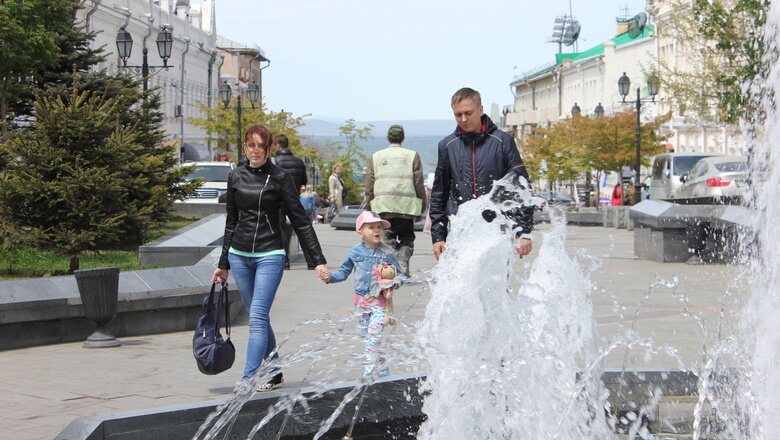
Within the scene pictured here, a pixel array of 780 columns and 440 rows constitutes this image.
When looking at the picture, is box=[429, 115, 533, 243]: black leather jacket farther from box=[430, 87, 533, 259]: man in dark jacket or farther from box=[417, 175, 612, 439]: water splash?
box=[417, 175, 612, 439]: water splash

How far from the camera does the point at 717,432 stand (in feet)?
21.2

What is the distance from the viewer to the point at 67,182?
537 inches

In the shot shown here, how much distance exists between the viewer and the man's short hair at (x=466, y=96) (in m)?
7.30

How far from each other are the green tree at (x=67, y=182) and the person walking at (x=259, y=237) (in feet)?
20.8

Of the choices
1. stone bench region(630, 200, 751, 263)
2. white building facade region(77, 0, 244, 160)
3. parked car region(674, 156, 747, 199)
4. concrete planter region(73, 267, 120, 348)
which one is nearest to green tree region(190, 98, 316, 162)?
white building facade region(77, 0, 244, 160)

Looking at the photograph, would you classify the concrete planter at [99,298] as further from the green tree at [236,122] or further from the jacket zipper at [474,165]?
the green tree at [236,122]

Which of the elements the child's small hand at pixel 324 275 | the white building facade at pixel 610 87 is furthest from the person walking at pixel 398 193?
the white building facade at pixel 610 87

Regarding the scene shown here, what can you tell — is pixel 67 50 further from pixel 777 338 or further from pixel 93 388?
pixel 777 338

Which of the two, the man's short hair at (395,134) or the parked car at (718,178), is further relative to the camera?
the parked car at (718,178)

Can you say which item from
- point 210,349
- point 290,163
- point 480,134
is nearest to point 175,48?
point 290,163

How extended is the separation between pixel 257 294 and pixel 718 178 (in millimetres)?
21470

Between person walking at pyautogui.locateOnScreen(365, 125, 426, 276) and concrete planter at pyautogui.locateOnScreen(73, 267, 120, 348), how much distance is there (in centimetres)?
313

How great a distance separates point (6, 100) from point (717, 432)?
21.2 m

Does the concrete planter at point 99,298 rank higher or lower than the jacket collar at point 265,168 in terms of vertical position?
lower
